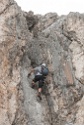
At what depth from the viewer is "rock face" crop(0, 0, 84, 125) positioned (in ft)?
76.7

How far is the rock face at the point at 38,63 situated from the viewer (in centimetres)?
2338

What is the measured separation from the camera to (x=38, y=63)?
27.8 meters

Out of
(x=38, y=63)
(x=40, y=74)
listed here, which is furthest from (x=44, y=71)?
(x=38, y=63)


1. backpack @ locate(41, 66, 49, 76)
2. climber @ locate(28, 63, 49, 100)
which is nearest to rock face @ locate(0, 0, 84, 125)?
climber @ locate(28, 63, 49, 100)

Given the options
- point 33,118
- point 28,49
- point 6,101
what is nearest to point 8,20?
point 28,49

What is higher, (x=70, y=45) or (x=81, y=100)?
(x=70, y=45)

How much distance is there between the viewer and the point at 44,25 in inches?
1382

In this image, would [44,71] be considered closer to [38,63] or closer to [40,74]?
[40,74]

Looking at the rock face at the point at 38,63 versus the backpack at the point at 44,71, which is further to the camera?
the backpack at the point at 44,71

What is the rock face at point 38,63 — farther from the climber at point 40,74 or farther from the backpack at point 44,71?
the backpack at point 44,71

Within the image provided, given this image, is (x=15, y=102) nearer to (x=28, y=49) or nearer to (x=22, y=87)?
(x=22, y=87)

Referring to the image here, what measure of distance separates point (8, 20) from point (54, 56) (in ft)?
18.4

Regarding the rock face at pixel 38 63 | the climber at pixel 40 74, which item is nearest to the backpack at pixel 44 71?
the climber at pixel 40 74

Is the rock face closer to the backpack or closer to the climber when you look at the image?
the climber
